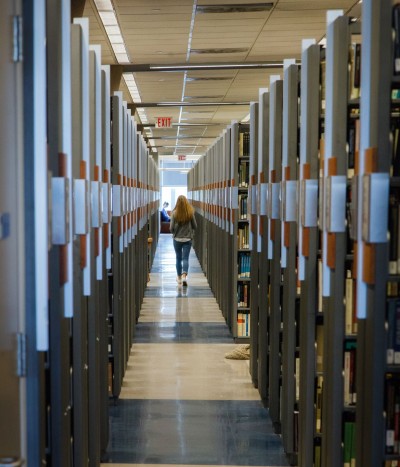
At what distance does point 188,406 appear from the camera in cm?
527

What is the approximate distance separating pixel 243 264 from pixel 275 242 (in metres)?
2.62

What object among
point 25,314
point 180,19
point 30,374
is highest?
point 180,19

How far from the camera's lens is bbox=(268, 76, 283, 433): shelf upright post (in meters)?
4.51

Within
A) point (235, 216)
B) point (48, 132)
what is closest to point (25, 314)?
point (48, 132)

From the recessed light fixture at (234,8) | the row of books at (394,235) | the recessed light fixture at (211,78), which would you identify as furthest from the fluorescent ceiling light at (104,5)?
the row of books at (394,235)

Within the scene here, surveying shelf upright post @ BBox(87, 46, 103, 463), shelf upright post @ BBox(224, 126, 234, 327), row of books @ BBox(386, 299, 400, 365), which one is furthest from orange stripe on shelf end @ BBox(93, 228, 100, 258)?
shelf upright post @ BBox(224, 126, 234, 327)

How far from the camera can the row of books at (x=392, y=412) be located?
293 cm

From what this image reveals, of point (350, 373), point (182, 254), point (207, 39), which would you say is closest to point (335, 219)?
point (350, 373)

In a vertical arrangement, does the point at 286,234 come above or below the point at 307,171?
below

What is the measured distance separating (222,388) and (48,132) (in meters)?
3.64

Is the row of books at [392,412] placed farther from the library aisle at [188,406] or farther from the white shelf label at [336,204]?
the library aisle at [188,406]

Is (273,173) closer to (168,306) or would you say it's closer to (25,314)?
(25,314)

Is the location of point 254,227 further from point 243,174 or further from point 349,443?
point 349,443

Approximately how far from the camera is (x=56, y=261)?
2.59 metres
